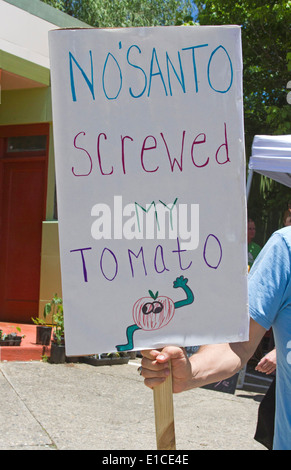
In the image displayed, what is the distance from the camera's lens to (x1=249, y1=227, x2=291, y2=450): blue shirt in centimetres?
177

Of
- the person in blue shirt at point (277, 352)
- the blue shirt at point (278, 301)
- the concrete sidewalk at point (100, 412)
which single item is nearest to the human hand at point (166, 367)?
the person in blue shirt at point (277, 352)

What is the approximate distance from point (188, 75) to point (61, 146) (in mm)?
428

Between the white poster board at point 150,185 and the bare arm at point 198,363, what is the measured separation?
0.15 feet

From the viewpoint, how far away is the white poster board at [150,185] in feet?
5.77

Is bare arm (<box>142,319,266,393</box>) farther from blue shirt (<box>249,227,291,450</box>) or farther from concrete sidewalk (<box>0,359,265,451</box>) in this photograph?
concrete sidewalk (<box>0,359,265,451</box>)

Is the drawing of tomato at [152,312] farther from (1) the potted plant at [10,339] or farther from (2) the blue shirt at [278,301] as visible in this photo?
(1) the potted plant at [10,339]

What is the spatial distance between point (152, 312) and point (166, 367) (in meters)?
0.16

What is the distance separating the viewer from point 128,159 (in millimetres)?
1789

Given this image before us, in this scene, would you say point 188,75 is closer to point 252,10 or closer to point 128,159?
point 128,159

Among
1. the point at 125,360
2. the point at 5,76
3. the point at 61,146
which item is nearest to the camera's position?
the point at 61,146

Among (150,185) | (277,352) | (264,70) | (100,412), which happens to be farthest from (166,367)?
(264,70)

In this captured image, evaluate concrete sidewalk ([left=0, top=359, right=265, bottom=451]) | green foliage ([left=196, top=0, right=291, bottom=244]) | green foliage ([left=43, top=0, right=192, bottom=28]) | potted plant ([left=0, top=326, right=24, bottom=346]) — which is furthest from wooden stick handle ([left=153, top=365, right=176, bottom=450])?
green foliage ([left=43, top=0, right=192, bottom=28])

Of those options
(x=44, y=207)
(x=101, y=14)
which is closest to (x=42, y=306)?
(x=44, y=207)

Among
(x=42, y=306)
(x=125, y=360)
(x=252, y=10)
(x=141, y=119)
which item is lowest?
(x=125, y=360)
